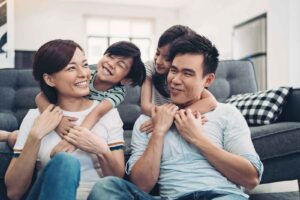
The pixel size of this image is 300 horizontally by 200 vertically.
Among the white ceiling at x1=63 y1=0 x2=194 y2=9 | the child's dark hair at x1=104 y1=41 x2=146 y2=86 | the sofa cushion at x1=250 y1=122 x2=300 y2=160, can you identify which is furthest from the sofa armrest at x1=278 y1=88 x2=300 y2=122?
the white ceiling at x1=63 y1=0 x2=194 y2=9

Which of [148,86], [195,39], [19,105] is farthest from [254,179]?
[19,105]

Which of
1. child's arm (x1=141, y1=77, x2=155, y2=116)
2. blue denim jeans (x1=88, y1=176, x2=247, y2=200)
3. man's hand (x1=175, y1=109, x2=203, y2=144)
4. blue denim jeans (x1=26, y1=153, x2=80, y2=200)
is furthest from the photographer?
child's arm (x1=141, y1=77, x2=155, y2=116)

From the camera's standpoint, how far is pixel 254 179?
1.09 meters

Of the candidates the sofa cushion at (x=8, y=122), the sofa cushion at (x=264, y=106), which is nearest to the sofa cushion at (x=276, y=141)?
the sofa cushion at (x=264, y=106)

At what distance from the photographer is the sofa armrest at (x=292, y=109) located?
2.08 m

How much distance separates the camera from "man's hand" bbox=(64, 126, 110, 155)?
1.18m

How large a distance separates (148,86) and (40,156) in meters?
0.65

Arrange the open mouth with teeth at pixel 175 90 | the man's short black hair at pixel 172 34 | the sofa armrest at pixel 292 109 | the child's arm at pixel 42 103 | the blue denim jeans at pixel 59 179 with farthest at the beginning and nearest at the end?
the sofa armrest at pixel 292 109 → the man's short black hair at pixel 172 34 → the child's arm at pixel 42 103 → the open mouth with teeth at pixel 175 90 → the blue denim jeans at pixel 59 179

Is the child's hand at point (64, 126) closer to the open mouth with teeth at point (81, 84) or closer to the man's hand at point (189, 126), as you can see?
the open mouth with teeth at point (81, 84)

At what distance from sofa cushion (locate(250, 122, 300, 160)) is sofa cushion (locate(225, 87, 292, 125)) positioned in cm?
24

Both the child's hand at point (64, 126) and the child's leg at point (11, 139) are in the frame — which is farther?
the child's leg at point (11, 139)

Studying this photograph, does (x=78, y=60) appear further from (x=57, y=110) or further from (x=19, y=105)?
(x=19, y=105)

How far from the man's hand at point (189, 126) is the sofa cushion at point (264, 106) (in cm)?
99

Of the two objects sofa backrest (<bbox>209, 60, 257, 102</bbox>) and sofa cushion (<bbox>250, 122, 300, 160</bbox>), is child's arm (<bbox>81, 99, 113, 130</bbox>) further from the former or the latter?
sofa backrest (<bbox>209, 60, 257, 102</bbox>)
